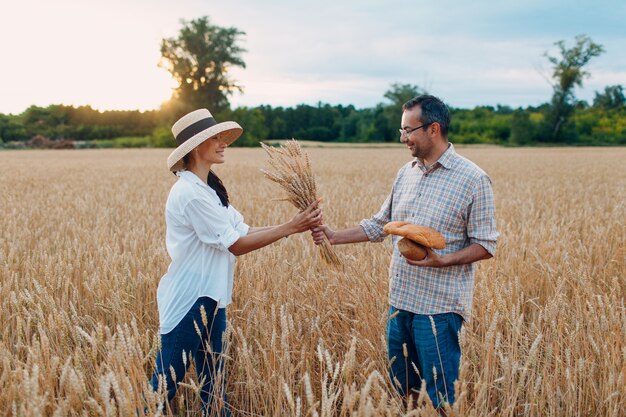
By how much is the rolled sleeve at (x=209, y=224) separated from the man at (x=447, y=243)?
0.84 m

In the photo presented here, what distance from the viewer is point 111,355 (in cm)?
192

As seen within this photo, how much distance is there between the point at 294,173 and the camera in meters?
2.81

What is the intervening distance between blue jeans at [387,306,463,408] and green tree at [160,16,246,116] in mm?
58922

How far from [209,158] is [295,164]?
20.4 inches

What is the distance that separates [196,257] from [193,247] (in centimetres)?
5

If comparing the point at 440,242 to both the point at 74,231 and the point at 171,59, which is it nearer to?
the point at 74,231

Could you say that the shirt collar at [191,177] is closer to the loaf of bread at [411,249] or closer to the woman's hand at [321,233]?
the woman's hand at [321,233]

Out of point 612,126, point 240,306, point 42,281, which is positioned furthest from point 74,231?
point 612,126

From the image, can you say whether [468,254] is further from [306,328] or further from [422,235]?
[306,328]

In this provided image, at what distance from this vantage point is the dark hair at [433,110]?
7.75 ft

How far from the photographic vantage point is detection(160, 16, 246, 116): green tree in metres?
60.0

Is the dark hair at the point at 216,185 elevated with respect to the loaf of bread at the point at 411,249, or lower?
elevated

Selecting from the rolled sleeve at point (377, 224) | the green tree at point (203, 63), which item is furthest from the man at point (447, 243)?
the green tree at point (203, 63)

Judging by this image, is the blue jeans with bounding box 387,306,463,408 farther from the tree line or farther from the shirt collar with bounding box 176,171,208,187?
the tree line
